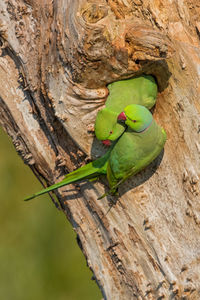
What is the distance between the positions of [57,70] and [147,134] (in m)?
0.37

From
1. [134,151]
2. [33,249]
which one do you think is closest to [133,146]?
[134,151]

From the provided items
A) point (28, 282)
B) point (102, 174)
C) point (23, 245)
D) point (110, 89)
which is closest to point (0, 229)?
point (23, 245)

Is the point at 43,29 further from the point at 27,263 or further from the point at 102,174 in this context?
the point at 27,263

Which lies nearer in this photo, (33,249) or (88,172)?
(88,172)

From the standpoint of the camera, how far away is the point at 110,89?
1.47 metres

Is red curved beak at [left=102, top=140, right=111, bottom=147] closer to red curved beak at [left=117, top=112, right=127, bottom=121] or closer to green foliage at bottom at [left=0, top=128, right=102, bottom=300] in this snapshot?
red curved beak at [left=117, top=112, right=127, bottom=121]

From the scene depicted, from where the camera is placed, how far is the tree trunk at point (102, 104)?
139cm

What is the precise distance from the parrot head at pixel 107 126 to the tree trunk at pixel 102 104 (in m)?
0.07

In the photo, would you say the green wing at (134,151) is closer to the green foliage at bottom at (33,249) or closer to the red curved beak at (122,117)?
the red curved beak at (122,117)

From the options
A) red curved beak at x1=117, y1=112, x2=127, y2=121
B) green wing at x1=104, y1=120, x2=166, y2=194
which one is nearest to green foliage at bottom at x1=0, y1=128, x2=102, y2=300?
green wing at x1=104, y1=120, x2=166, y2=194

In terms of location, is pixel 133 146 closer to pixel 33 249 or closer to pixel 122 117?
pixel 122 117

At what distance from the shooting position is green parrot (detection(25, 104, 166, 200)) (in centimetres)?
138

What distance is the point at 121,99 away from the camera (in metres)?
1.45

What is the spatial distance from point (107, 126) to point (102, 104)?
109 millimetres
